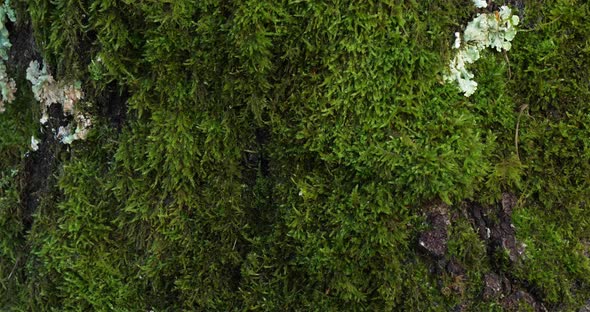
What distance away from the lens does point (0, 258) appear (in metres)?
2.56

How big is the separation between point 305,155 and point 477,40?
0.86 meters

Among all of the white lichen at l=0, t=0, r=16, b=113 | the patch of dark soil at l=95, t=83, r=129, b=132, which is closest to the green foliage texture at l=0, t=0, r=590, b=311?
the patch of dark soil at l=95, t=83, r=129, b=132

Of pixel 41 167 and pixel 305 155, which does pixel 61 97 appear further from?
pixel 305 155

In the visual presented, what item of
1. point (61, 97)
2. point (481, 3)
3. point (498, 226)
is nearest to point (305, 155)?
point (498, 226)

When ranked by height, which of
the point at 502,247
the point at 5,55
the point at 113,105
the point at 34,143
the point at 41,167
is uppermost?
the point at 5,55

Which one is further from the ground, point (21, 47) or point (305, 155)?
point (21, 47)

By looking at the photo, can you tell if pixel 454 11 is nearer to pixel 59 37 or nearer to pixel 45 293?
pixel 59 37

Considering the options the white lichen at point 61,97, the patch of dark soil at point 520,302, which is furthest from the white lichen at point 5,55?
the patch of dark soil at point 520,302

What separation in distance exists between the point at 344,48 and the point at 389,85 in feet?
0.77

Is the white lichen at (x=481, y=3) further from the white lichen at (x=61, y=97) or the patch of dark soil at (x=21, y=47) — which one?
the patch of dark soil at (x=21, y=47)

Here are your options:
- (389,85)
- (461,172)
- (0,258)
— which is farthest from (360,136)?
(0,258)

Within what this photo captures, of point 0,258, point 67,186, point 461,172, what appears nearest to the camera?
point 461,172

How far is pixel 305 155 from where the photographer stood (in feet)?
7.04

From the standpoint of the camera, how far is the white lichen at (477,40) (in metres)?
2.10
